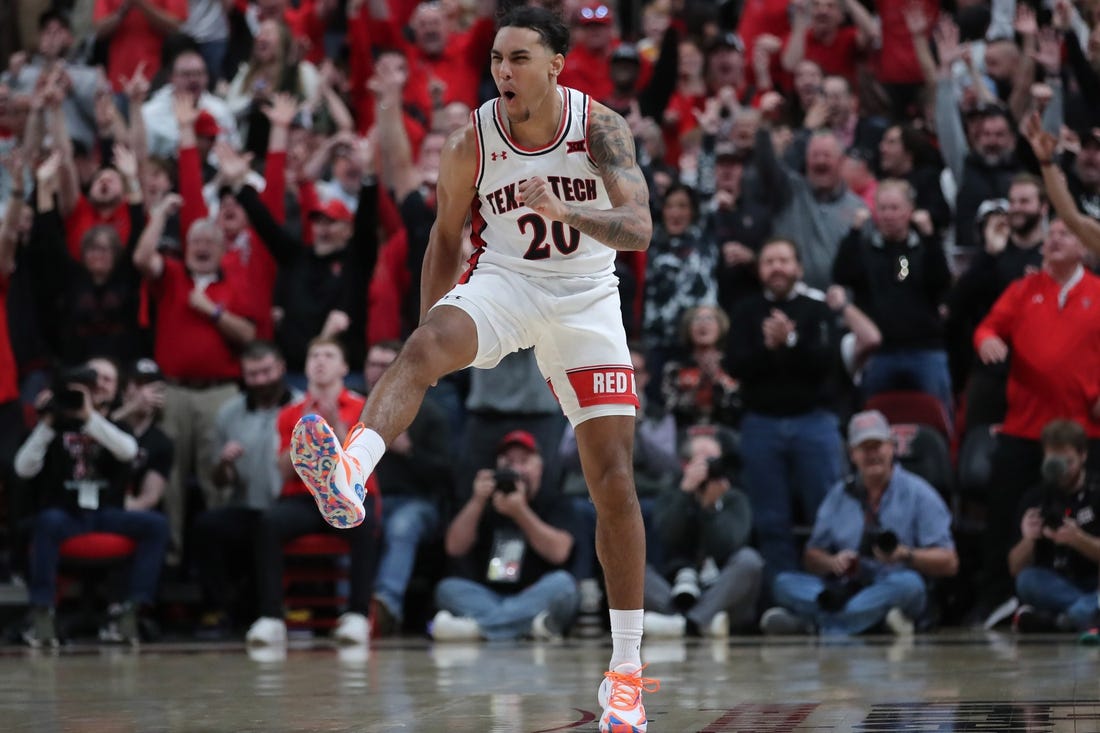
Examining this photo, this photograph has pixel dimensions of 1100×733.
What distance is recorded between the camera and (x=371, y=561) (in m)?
12.8

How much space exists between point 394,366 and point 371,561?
21.6ft

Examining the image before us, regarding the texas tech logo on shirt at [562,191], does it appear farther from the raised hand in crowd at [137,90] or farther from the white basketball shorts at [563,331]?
the raised hand in crowd at [137,90]

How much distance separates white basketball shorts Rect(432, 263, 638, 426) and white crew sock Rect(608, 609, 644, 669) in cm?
83

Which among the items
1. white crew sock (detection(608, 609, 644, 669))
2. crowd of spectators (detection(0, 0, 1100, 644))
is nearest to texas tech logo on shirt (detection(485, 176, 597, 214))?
white crew sock (detection(608, 609, 644, 669))

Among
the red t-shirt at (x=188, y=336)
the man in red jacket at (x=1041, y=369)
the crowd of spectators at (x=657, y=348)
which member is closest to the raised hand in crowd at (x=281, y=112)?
the crowd of spectators at (x=657, y=348)

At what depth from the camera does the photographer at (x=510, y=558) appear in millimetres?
12469

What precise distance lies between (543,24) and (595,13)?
9889mm

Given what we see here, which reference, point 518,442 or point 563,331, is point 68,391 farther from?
point 563,331

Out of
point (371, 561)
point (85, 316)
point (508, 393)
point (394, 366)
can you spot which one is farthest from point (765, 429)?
point (394, 366)

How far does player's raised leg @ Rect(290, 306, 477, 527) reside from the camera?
19.7 feet

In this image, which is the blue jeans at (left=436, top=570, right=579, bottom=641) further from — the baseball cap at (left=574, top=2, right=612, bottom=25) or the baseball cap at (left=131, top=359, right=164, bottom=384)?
the baseball cap at (left=574, top=2, right=612, bottom=25)

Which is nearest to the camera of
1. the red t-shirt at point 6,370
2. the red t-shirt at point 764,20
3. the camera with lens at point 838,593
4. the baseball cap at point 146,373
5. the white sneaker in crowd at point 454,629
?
the camera with lens at point 838,593

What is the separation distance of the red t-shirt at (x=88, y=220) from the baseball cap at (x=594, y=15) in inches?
A: 195

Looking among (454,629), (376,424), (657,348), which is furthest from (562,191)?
(657,348)
